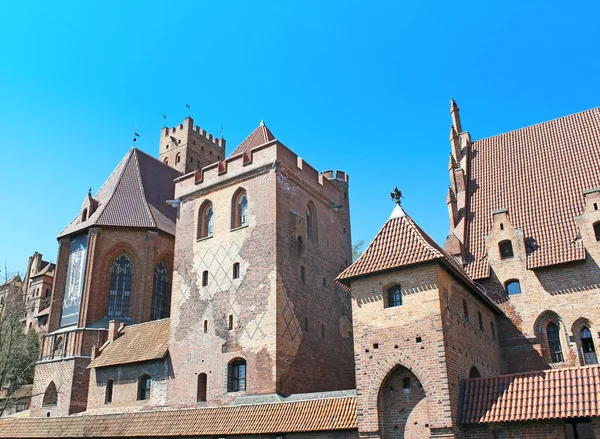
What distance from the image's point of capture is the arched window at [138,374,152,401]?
972 inches

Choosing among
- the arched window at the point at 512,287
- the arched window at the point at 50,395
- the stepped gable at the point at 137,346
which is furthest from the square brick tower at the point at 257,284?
the arched window at the point at 50,395

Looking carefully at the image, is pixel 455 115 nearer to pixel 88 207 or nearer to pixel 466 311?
pixel 466 311

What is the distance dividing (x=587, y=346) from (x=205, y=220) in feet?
54.9

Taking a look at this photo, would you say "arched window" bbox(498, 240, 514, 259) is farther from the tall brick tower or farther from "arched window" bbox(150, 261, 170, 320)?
the tall brick tower

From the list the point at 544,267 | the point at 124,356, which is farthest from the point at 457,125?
the point at 124,356

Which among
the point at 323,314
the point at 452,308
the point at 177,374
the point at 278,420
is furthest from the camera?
the point at 323,314

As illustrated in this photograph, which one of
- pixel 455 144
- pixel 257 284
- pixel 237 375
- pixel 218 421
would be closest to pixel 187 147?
pixel 455 144

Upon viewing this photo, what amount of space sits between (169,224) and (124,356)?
37.7ft

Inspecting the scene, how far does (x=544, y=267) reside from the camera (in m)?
20.8

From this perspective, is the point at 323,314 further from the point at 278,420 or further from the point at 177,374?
the point at 278,420

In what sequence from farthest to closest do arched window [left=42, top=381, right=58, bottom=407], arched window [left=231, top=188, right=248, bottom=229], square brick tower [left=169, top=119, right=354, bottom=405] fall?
arched window [left=42, top=381, right=58, bottom=407] → arched window [left=231, top=188, right=248, bottom=229] → square brick tower [left=169, top=119, right=354, bottom=405]

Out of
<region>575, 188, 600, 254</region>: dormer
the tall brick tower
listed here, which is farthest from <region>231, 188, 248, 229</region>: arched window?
the tall brick tower

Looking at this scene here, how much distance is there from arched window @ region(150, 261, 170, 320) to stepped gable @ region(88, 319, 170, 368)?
450 centimetres

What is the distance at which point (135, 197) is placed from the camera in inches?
1414
